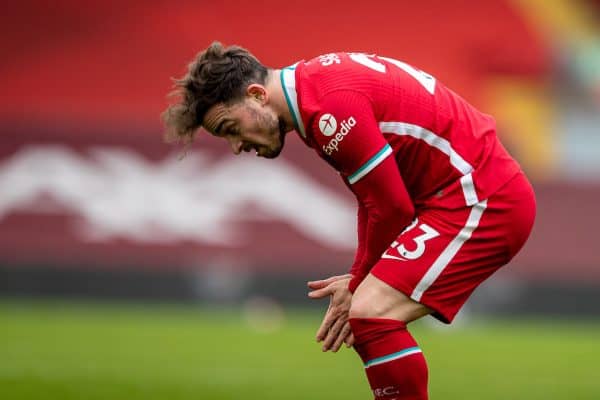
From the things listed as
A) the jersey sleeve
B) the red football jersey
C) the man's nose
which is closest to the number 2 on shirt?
the red football jersey

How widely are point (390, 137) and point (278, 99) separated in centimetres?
49

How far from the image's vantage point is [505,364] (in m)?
9.50

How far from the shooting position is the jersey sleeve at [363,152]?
15.3 ft

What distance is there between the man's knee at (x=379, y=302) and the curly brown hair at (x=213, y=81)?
3.16ft

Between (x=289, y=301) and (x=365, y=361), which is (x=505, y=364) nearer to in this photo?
(x=289, y=301)

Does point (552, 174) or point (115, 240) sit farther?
point (552, 174)

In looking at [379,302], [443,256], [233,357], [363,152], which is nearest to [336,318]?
[379,302]

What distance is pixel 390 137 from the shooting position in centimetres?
488

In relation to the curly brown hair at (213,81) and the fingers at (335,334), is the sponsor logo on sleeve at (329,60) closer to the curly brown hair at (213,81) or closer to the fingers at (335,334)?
the curly brown hair at (213,81)

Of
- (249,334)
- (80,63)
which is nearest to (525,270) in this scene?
(249,334)

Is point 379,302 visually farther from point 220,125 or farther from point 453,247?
point 220,125

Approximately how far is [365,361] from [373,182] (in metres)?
0.78

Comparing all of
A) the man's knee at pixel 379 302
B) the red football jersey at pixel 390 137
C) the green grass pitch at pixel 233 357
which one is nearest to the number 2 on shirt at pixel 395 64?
the red football jersey at pixel 390 137

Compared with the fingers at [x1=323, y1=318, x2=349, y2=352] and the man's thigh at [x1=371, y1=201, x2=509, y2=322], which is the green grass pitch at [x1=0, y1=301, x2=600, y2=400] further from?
the man's thigh at [x1=371, y1=201, x2=509, y2=322]
